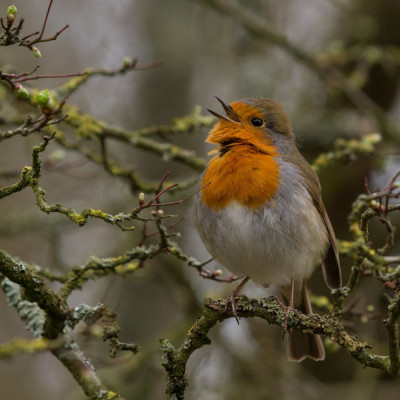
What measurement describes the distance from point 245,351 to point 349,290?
3.03m

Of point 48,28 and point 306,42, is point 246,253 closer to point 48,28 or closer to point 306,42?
point 306,42

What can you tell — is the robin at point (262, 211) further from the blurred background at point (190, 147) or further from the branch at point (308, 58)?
the branch at point (308, 58)

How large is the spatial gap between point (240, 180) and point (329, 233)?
78 centimetres

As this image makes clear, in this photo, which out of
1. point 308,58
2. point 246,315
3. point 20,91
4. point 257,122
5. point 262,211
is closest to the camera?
point 20,91

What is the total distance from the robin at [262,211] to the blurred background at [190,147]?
79cm

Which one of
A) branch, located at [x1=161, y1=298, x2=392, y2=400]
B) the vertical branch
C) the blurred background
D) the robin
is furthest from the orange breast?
the vertical branch

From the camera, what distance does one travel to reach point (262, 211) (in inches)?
141

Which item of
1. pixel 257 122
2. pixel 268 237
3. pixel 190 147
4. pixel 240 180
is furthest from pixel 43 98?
pixel 190 147

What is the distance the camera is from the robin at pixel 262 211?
142 inches

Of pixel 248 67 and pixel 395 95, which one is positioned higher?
pixel 248 67

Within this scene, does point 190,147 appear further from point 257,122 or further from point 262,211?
point 262,211

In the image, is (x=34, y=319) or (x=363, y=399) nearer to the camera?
(x=34, y=319)

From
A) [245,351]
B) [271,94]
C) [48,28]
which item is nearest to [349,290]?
[245,351]

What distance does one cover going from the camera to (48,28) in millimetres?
7188
